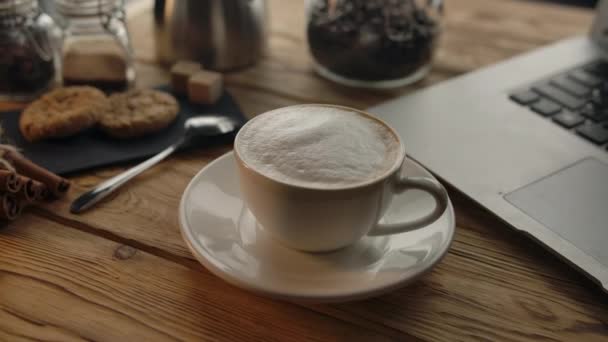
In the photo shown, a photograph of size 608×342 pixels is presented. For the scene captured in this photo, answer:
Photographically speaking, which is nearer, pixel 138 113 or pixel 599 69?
pixel 138 113

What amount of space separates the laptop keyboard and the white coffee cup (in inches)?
14.0

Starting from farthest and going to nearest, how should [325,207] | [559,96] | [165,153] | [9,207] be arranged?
1. [559,96]
2. [165,153]
3. [9,207]
4. [325,207]

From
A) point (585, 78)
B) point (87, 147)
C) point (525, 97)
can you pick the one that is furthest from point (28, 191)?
point (585, 78)

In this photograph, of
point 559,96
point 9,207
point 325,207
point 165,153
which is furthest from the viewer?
point 559,96

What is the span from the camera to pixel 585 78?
865 millimetres

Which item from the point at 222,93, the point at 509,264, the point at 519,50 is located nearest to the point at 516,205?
the point at 509,264

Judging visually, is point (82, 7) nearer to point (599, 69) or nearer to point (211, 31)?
point (211, 31)

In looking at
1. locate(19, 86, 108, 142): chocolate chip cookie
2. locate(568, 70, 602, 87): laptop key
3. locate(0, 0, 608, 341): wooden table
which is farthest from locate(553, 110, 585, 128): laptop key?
locate(19, 86, 108, 142): chocolate chip cookie

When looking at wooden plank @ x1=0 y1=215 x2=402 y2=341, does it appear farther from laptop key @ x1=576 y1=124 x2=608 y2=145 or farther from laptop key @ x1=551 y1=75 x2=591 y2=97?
laptop key @ x1=551 y1=75 x2=591 y2=97

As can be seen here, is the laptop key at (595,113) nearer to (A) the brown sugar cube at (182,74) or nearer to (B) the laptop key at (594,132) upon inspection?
(B) the laptop key at (594,132)

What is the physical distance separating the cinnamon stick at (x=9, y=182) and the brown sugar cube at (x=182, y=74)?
0.33m

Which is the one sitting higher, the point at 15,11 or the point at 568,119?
the point at 15,11

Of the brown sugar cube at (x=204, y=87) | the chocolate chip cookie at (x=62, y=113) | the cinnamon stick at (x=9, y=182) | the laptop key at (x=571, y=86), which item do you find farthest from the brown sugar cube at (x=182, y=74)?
the laptop key at (x=571, y=86)

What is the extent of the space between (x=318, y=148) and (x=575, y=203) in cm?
32
